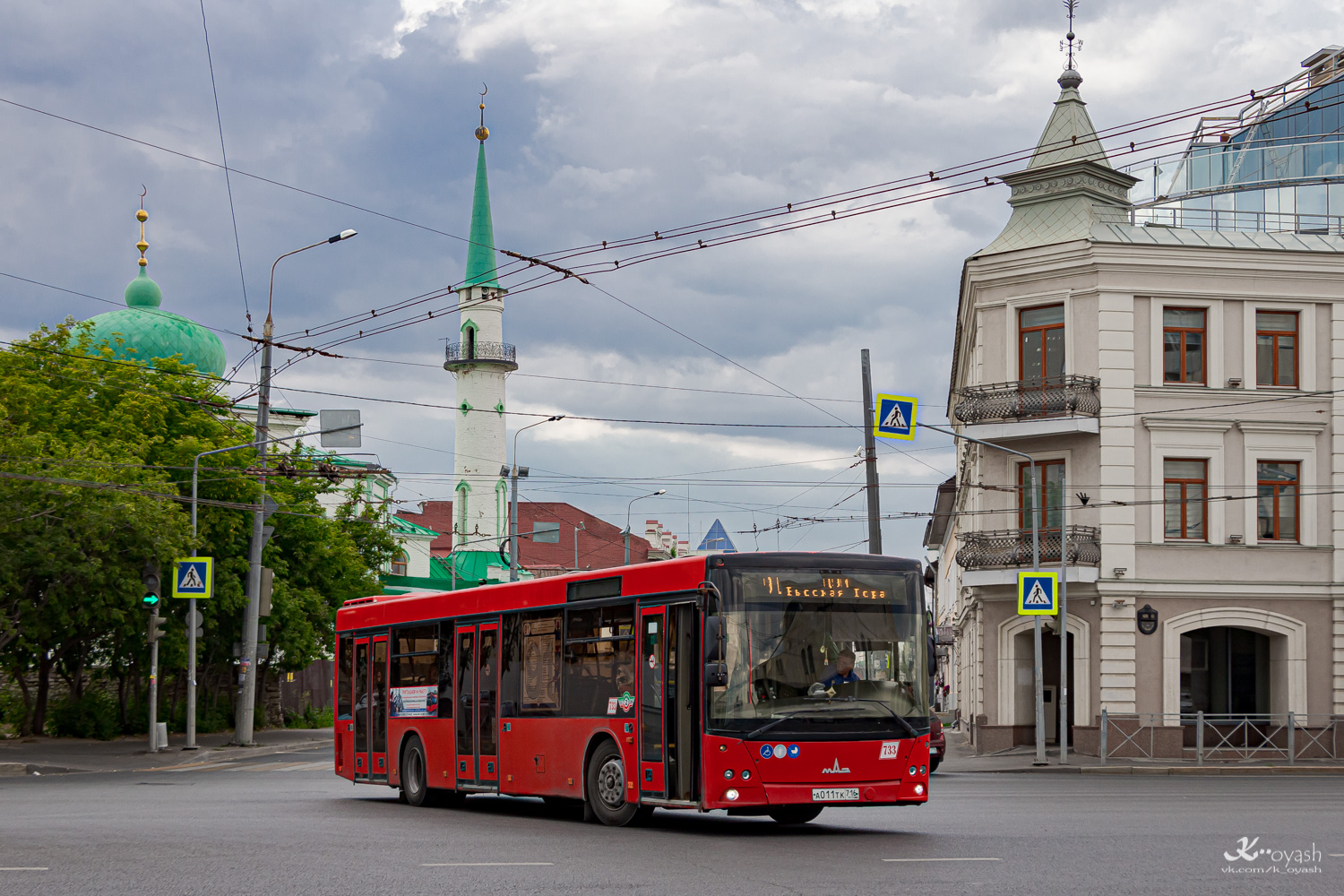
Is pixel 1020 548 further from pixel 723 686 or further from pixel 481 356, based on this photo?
pixel 481 356

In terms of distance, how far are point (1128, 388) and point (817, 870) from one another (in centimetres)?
2530

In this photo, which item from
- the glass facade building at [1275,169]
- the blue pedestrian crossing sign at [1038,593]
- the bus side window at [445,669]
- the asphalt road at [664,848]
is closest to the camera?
the asphalt road at [664,848]

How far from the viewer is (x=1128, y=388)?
113 feet

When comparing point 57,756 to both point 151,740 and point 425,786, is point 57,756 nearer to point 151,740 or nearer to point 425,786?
point 151,740

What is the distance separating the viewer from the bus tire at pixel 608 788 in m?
15.7

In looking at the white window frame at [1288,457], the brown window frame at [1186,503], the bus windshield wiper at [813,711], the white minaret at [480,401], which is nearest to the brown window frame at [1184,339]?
the white window frame at [1288,457]

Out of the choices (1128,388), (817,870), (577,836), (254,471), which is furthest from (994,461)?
(817,870)

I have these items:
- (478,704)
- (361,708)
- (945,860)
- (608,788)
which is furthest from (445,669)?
(945,860)

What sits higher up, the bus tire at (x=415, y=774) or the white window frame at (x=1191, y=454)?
the white window frame at (x=1191, y=454)

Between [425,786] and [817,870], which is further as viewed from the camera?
[425,786]

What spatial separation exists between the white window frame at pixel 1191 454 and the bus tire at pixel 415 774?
19.9 m

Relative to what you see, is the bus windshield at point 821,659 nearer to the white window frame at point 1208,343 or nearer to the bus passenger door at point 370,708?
the bus passenger door at point 370,708

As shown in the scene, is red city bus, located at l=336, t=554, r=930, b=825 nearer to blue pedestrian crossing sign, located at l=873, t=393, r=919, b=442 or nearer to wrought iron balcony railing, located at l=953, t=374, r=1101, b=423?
blue pedestrian crossing sign, located at l=873, t=393, r=919, b=442

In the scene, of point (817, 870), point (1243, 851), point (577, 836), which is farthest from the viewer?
point (577, 836)
